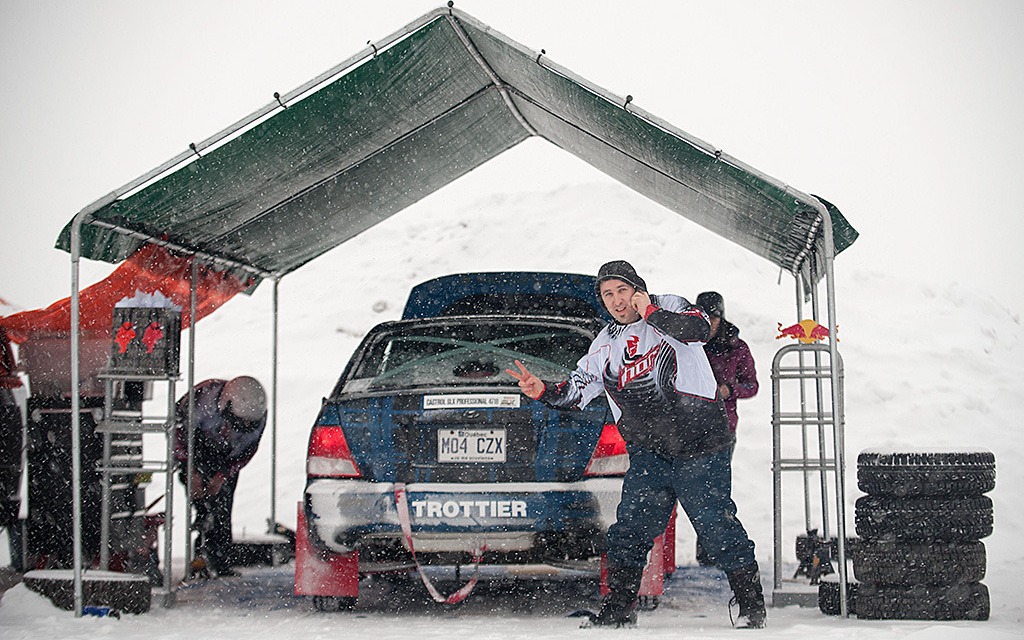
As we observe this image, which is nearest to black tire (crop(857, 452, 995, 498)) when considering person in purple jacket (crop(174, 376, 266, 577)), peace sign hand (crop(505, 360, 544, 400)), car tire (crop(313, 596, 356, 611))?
peace sign hand (crop(505, 360, 544, 400))

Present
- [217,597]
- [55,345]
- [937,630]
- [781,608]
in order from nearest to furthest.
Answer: [937,630], [781,608], [217,597], [55,345]

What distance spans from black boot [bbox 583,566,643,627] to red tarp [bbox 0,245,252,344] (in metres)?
3.61

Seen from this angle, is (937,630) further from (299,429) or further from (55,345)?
(299,429)

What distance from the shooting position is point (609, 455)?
550cm

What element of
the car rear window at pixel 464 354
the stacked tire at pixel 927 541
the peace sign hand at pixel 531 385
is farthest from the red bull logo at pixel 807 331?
the peace sign hand at pixel 531 385

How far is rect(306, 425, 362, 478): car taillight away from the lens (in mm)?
5562

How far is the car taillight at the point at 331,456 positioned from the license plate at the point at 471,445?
1.47 feet

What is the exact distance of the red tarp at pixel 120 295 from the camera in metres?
7.38

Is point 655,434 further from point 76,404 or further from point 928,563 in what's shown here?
point 76,404

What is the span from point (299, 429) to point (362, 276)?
16.1 metres

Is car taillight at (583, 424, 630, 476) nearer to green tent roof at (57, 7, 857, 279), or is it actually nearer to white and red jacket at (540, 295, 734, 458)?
white and red jacket at (540, 295, 734, 458)

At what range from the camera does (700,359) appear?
535 cm

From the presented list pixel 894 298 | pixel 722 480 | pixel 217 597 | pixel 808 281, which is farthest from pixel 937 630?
pixel 894 298

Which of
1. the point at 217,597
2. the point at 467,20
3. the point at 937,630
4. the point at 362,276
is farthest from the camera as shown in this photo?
the point at 362,276
